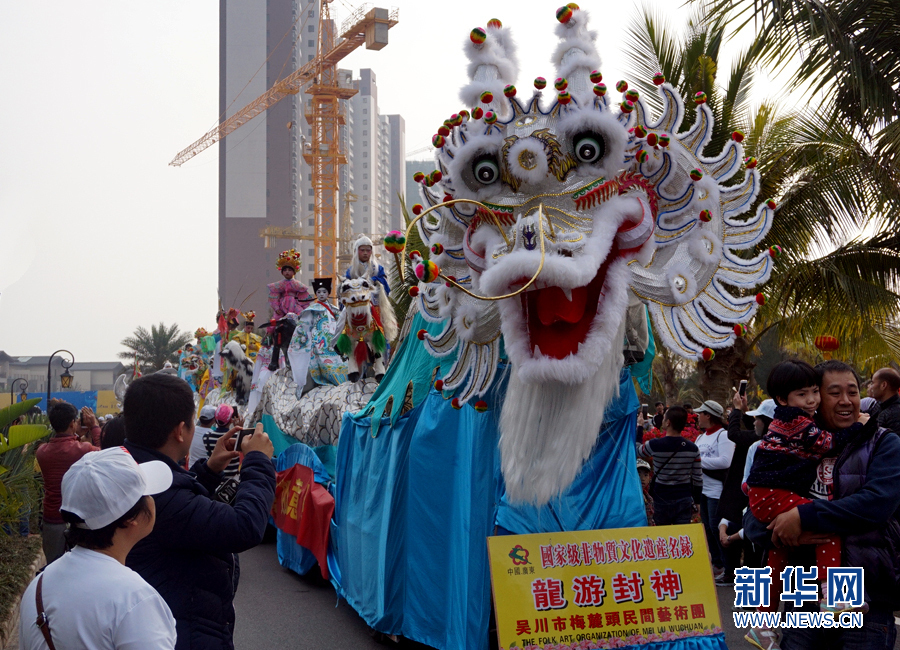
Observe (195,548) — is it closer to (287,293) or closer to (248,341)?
(287,293)

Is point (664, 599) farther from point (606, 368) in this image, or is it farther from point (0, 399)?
point (0, 399)

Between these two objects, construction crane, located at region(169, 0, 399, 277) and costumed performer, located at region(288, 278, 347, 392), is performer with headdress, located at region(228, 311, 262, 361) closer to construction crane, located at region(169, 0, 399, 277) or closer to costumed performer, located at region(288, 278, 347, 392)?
costumed performer, located at region(288, 278, 347, 392)

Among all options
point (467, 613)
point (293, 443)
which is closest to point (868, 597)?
point (467, 613)

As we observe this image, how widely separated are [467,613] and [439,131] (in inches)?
91.9

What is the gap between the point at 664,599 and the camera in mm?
3471

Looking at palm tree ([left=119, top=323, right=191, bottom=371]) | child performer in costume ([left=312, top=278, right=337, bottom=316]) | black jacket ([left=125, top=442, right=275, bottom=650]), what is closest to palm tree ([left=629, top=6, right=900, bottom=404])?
child performer in costume ([left=312, top=278, right=337, bottom=316])

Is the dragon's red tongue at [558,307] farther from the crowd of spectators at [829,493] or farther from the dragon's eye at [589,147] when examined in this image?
the crowd of spectators at [829,493]

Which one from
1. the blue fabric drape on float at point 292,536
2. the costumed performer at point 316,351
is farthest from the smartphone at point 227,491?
the costumed performer at point 316,351

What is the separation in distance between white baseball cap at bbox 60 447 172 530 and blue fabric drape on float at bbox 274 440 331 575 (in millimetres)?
5292

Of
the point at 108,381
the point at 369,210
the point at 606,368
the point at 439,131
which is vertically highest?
the point at 369,210

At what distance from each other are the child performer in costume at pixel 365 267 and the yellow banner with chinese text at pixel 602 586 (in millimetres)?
4680

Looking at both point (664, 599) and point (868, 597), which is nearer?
point (868, 597)

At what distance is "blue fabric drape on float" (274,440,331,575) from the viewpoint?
7.31 meters

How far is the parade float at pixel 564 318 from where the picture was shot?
3.41 meters
